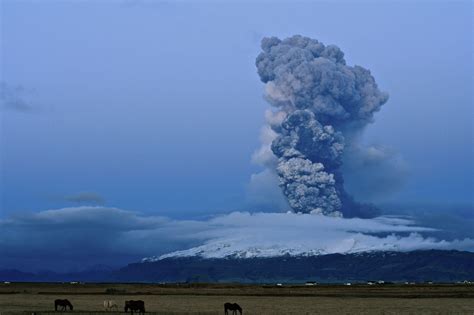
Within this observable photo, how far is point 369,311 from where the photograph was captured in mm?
69562

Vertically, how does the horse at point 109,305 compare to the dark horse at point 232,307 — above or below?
above

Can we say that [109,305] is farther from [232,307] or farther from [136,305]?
[232,307]

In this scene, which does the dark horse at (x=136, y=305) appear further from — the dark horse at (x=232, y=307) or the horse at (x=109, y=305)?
the horse at (x=109, y=305)

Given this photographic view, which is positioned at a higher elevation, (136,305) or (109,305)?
(109,305)

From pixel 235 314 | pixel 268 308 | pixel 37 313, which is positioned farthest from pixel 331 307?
pixel 37 313

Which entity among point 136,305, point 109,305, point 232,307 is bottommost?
point 232,307

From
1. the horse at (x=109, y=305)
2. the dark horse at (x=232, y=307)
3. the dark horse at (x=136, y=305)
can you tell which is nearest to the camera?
the dark horse at (x=136, y=305)

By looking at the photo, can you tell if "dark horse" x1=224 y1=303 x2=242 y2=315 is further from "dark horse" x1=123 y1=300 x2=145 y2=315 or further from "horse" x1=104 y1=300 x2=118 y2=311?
"horse" x1=104 y1=300 x2=118 y2=311

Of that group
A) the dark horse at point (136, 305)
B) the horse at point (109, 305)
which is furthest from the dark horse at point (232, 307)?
the horse at point (109, 305)

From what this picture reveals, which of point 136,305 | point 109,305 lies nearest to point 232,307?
point 136,305

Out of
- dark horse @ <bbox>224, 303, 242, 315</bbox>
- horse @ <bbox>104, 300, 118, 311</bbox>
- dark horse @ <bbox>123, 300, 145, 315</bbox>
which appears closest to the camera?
dark horse @ <bbox>123, 300, 145, 315</bbox>

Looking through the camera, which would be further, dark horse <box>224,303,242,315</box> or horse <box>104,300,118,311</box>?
horse <box>104,300,118,311</box>

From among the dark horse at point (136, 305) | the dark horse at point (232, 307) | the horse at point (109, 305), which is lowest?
the dark horse at point (232, 307)

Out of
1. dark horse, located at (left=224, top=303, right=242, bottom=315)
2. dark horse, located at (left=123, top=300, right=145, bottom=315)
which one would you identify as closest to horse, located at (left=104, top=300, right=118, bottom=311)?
dark horse, located at (left=123, top=300, right=145, bottom=315)
